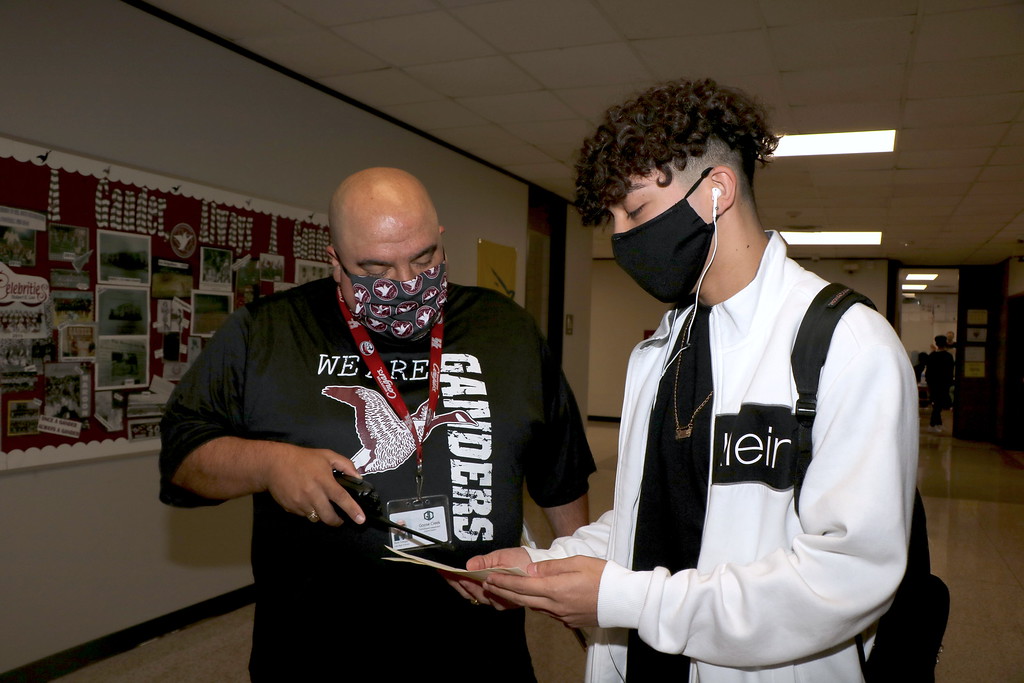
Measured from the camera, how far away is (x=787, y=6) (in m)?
3.24

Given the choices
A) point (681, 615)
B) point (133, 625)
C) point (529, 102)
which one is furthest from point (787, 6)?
point (133, 625)

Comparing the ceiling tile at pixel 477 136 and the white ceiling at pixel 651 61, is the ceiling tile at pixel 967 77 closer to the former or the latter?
the white ceiling at pixel 651 61

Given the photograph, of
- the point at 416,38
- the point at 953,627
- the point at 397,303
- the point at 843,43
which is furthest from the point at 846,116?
the point at 397,303

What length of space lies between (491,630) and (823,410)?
873mm

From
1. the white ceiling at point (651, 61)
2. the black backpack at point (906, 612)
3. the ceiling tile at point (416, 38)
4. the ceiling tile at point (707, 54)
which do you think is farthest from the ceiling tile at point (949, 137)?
the black backpack at point (906, 612)

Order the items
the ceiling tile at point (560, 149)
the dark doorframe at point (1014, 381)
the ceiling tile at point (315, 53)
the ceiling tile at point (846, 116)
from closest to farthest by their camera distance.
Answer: the ceiling tile at point (315, 53), the ceiling tile at point (846, 116), the ceiling tile at point (560, 149), the dark doorframe at point (1014, 381)

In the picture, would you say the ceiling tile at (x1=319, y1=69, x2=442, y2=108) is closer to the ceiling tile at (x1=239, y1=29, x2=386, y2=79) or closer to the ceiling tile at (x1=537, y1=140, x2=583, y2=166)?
the ceiling tile at (x1=239, y1=29, x2=386, y2=79)

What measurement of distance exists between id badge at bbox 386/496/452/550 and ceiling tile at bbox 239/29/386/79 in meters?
2.96

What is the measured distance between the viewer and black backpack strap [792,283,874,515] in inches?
42.7

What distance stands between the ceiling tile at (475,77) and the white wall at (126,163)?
0.72m

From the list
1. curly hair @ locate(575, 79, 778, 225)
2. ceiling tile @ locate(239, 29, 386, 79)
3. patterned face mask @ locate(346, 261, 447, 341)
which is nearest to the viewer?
curly hair @ locate(575, 79, 778, 225)

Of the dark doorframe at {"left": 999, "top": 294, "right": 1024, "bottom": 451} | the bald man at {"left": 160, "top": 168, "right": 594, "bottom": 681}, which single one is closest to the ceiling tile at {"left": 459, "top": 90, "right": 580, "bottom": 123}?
the bald man at {"left": 160, "top": 168, "right": 594, "bottom": 681}

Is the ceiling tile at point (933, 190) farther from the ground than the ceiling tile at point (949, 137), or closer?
closer

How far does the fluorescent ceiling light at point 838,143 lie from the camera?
5.31 meters
